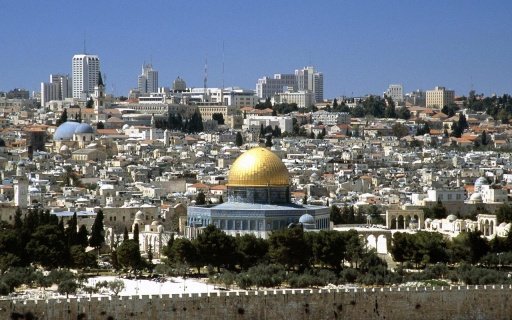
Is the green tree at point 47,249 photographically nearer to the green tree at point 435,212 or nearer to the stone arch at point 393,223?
the stone arch at point 393,223

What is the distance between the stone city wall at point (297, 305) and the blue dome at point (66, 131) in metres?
72.7

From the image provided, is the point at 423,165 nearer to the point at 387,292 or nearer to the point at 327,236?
the point at 327,236

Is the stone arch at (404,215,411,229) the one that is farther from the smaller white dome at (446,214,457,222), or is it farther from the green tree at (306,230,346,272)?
the green tree at (306,230,346,272)

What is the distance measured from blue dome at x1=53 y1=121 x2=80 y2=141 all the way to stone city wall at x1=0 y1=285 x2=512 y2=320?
72.7 meters

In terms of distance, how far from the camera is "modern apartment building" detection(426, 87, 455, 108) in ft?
582

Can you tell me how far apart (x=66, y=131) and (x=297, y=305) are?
74.1m

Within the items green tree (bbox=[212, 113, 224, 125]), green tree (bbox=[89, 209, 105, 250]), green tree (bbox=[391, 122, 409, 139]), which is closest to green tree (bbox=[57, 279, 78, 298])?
green tree (bbox=[89, 209, 105, 250])

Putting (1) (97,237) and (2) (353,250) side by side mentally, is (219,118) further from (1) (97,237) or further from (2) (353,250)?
(2) (353,250)

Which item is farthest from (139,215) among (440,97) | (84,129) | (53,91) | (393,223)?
(53,91)

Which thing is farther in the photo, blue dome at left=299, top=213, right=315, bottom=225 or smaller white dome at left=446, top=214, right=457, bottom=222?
smaller white dome at left=446, top=214, right=457, bottom=222

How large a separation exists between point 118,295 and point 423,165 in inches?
2609

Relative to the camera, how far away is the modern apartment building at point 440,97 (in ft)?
582

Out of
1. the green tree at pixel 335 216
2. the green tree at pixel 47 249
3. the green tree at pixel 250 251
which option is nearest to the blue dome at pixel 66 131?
the green tree at pixel 335 216

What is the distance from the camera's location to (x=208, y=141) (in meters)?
121
